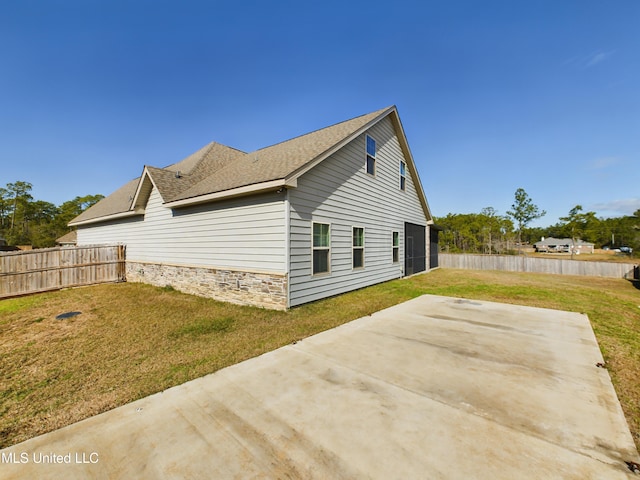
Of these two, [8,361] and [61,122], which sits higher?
[61,122]

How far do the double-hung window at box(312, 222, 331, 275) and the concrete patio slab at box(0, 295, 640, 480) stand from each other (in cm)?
382

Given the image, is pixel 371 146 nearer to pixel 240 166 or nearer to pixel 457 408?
pixel 240 166

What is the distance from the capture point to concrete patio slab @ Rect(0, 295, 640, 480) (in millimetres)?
1895

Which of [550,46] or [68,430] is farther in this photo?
[550,46]

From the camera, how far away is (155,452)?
2.04 metres

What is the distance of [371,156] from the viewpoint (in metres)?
10.3

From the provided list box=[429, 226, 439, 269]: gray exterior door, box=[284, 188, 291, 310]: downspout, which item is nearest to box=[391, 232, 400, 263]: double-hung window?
box=[429, 226, 439, 269]: gray exterior door

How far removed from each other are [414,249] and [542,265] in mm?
11313

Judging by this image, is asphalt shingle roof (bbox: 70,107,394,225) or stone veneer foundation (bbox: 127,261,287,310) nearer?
stone veneer foundation (bbox: 127,261,287,310)

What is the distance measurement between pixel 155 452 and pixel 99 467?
0.37m

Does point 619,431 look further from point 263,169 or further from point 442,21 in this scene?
point 442,21

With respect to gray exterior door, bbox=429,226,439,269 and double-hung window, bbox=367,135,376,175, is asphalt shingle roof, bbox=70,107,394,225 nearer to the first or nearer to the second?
double-hung window, bbox=367,135,376,175

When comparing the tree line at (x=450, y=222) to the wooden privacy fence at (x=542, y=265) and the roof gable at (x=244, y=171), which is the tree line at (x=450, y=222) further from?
the roof gable at (x=244, y=171)

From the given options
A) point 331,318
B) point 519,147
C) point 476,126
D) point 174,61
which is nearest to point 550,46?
point 476,126
